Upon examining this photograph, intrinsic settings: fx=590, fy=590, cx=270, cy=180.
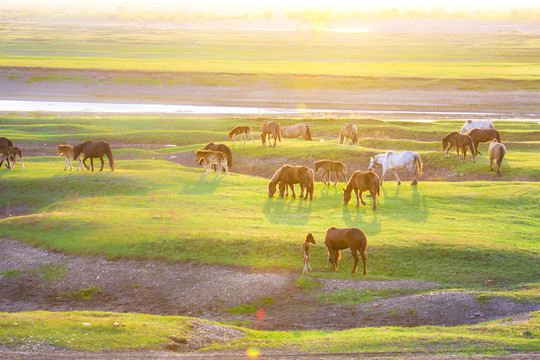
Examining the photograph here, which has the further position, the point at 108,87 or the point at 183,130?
the point at 108,87

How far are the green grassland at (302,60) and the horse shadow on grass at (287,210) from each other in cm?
6762

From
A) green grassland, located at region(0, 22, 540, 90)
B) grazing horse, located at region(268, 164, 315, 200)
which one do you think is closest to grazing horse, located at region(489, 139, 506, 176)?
grazing horse, located at region(268, 164, 315, 200)

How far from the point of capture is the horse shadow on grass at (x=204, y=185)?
3061 cm

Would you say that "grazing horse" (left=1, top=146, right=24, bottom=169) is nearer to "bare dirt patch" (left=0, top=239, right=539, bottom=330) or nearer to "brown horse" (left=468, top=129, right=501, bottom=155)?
"bare dirt patch" (left=0, top=239, right=539, bottom=330)

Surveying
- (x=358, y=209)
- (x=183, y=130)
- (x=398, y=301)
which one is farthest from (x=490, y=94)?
(x=398, y=301)

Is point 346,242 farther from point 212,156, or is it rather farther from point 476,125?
point 476,125

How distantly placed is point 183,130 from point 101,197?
27.9m

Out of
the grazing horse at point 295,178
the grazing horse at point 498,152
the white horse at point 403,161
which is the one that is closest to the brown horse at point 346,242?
the grazing horse at point 295,178

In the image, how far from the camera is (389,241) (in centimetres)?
2191

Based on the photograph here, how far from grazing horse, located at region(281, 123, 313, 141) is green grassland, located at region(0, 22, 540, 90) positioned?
46.8 m

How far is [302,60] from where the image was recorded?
14025cm

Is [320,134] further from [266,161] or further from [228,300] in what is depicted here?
[228,300]

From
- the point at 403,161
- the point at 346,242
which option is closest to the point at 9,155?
the point at 403,161

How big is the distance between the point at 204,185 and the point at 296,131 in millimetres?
17648
